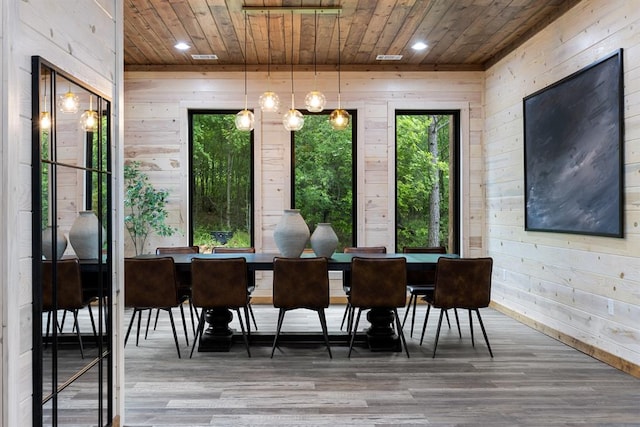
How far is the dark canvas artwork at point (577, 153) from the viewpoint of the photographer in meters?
3.79

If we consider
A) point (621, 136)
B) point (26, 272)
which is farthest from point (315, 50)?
point (26, 272)

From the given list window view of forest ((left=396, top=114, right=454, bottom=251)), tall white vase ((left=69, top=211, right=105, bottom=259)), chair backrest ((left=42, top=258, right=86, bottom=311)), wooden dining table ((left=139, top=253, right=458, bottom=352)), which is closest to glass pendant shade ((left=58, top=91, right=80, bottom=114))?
tall white vase ((left=69, top=211, right=105, bottom=259))

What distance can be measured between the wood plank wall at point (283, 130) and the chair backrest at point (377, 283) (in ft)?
8.68

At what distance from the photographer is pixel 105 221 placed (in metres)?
2.34

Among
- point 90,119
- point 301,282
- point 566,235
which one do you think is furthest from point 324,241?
point 90,119

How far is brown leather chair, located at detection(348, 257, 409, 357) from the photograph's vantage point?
12.9 feet

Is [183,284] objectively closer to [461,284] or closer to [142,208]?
[142,208]

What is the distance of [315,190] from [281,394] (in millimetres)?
3782

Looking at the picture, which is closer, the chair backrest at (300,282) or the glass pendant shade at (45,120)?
the glass pendant shade at (45,120)

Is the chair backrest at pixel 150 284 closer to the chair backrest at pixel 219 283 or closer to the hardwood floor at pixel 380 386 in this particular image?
the chair backrest at pixel 219 283

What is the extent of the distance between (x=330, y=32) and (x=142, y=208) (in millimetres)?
3173

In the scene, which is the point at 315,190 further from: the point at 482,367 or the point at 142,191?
the point at 482,367

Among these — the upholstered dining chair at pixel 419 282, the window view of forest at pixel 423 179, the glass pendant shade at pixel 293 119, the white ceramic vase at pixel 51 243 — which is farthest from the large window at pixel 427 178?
the white ceramic vase at pixel 51 243

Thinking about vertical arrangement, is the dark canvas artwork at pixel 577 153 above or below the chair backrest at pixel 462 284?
above
